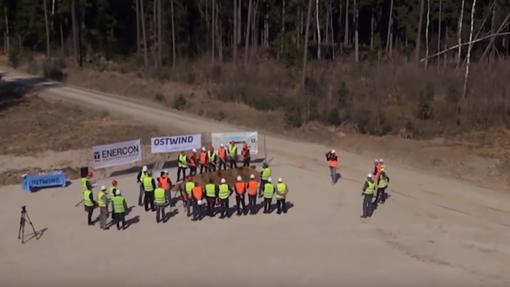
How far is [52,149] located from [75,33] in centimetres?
2993

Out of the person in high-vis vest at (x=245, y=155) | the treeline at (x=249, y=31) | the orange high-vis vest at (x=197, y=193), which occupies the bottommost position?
the person in high-vis vest at (x=245, y=155)

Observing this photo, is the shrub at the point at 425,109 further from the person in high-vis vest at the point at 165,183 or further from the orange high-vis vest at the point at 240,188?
the person in high-vis vest at the point at 165,183

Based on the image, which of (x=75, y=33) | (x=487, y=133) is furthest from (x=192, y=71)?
(x=487, y=133)

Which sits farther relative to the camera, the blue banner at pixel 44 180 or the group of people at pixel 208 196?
the blue banner at pixel 44 180

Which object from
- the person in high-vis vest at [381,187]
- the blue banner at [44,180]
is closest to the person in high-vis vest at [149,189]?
the blue banner at [44,180]

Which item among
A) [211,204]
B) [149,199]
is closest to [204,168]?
[149,199]

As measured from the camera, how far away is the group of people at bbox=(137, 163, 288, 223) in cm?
2406

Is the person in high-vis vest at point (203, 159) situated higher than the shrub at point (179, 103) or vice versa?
the person in high-vis vest at point (203, 159)

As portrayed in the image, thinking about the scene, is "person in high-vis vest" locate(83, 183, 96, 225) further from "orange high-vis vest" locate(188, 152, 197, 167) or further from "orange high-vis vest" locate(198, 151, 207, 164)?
"orange high-vis vest" locate(198, 151, 207, 164)

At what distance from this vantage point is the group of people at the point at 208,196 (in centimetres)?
2406

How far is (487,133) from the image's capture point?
119ft

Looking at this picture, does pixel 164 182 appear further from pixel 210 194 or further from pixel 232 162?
pixel 232 162

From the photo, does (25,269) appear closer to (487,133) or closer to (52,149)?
(52,149)

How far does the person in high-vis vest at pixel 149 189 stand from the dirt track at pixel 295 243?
0.44m
